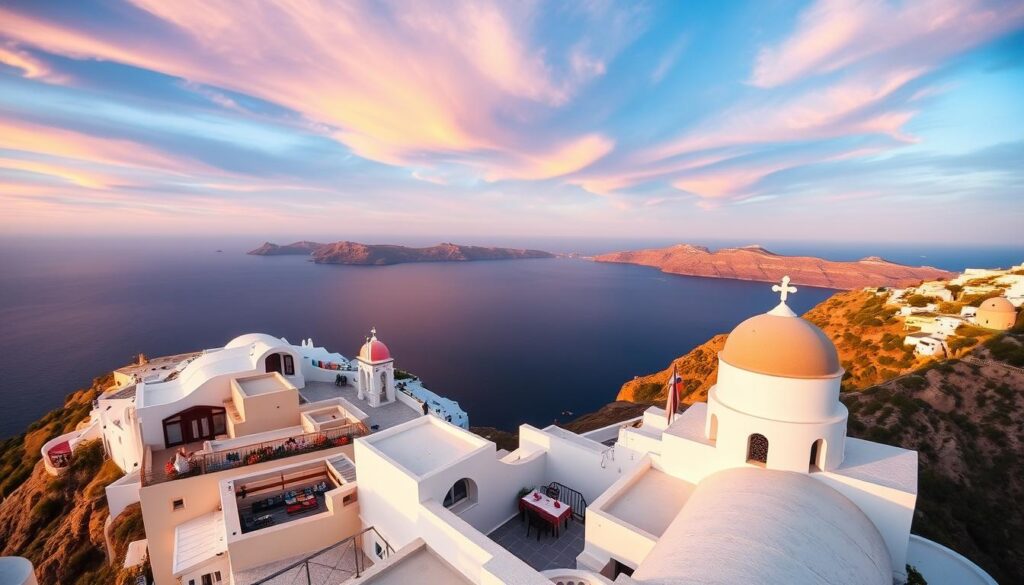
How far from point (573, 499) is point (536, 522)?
5.54ft

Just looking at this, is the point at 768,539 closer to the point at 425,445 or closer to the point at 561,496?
the point at 561,496

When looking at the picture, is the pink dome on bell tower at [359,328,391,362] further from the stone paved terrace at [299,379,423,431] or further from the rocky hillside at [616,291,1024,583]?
the rocky hillside at [616,291,1024,583]

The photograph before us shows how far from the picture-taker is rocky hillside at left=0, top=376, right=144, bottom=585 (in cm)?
1647

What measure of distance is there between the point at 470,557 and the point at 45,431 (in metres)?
41.1

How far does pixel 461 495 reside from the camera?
1184cm

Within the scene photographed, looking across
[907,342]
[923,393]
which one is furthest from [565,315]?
[923,393]

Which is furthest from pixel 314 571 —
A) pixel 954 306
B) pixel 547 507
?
pixel 954 306

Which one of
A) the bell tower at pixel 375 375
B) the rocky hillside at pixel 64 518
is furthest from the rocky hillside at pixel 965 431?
the rocky hillside at pixel 64 518

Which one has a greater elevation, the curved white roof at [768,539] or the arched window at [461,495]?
the curved white roof at [768,539]

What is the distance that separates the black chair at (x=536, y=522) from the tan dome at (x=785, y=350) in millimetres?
6830

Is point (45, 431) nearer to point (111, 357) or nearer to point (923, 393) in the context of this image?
point (111, 357)

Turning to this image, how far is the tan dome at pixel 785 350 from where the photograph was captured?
943cm

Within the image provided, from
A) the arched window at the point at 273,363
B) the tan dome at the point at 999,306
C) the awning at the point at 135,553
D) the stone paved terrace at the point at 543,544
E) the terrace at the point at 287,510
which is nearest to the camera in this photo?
the stone paved terrace at the point at 543,544

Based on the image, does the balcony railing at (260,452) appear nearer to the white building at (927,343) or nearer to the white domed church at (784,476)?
the white domed church at (784,476)
